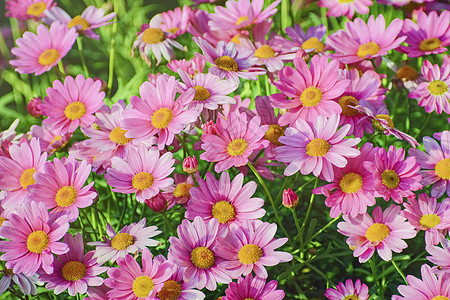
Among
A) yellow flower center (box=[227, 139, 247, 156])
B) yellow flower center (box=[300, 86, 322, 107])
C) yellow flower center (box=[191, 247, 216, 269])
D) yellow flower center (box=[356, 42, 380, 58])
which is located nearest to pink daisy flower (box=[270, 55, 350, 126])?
yellow flower center (box=[300, 86, 322, 107])

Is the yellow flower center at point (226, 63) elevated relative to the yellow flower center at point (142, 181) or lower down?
elevated

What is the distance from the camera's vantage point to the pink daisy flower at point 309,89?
1152 millimetres

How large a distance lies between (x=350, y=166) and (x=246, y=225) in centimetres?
24

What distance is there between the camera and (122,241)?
106 centimetres

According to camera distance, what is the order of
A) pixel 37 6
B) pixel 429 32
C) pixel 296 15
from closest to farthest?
pixel 429 32
pixel 37 6
pixel 296 15

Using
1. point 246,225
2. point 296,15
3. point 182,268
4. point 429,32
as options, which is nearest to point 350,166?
point 246,225

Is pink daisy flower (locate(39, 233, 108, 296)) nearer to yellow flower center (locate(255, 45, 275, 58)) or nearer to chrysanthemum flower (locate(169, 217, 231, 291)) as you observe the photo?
chrysanthemum flower (locate(169, 217, 231, 291))

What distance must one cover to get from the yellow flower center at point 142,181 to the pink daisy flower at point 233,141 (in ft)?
0.36

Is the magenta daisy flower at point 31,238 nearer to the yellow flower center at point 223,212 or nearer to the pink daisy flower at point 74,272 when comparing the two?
the pink daisy flower at point 74,272

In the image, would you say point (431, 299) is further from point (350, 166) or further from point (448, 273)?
point (350, 166)

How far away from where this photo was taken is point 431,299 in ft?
3.33

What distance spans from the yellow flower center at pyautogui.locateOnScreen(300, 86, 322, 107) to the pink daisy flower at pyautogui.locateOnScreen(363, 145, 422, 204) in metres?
0.16

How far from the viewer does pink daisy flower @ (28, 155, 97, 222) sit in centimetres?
108

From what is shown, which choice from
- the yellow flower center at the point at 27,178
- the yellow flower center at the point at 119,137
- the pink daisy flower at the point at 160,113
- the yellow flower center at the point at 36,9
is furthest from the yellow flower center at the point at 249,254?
the yellow flower center at the point at 36,9
